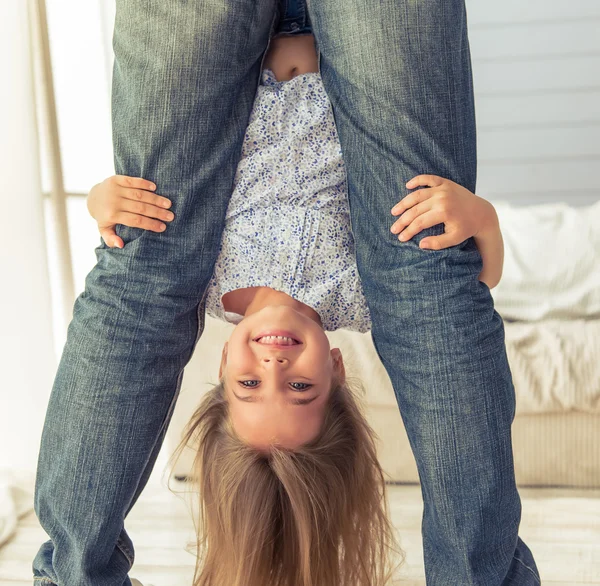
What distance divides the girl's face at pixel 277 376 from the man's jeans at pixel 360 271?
5.2 inches

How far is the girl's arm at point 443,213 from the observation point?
1286mm

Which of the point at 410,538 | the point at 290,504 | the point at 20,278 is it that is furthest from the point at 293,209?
the point at 20,278

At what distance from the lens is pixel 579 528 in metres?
1.92

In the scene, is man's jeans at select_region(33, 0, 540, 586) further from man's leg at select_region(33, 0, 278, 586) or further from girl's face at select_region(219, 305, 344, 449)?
girl's face at select_region(219, 305, 344, 449)

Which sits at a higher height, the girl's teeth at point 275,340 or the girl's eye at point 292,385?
the girl's teeth at point 275,340

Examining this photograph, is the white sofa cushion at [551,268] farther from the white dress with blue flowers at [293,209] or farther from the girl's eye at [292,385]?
the girl's eye at [292,385]

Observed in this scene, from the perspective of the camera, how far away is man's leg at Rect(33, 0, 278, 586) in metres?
1.34

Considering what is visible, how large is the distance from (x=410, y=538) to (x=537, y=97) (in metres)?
1.73

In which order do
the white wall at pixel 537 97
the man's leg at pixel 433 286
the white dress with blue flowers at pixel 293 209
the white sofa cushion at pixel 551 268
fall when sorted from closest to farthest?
the man's leg at pixel 433 286 → the white dress with blue flowers at pixel 293 209 → the white sofa cushion at pixel 551 268 → the white wall at pixel 537 97

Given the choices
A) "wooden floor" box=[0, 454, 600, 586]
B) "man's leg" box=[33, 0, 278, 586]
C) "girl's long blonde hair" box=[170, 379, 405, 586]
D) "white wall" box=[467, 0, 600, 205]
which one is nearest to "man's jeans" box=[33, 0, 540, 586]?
"man's leg" box=[33, 0, 278, 586]

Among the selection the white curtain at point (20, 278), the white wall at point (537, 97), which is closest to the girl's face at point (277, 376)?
the white curtain at point (20, 278)

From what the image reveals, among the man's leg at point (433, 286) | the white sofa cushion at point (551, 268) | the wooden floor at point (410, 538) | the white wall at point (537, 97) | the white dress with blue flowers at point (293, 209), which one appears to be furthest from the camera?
the white wall at point (537, 97)

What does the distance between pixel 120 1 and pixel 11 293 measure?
1.18 metres

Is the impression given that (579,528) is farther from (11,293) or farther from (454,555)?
(11,293)
